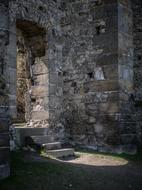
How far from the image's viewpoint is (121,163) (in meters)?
8.18

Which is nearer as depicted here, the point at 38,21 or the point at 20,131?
the point at 20,131

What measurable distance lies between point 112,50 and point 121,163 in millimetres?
2819

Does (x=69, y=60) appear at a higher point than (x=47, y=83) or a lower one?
higher

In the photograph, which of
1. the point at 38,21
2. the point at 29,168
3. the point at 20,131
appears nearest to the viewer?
the point at 29,168

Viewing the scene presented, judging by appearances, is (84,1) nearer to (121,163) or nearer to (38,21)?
(38,21)

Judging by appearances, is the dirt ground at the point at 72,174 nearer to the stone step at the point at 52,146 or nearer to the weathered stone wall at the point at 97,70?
the stone step at the point at 52,146

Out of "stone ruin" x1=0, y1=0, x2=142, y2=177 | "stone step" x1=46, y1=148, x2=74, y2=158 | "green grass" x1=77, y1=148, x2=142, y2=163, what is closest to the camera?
"stone step" x1=46, y1=148, x2=74, y2=158

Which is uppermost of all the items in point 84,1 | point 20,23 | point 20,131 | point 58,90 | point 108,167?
point 84,1

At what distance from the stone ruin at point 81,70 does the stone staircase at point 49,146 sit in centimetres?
55

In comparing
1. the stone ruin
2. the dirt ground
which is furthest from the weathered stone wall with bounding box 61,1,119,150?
the dirt ground

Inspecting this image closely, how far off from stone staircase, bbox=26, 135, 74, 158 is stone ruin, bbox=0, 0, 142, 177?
0.55m

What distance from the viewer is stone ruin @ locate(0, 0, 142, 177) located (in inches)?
364

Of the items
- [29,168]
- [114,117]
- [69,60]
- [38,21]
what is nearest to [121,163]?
[114,117]

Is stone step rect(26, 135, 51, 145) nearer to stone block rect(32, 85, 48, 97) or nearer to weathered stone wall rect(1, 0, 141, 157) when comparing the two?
weathered stone wall rect(1, 0, 141, 157)
